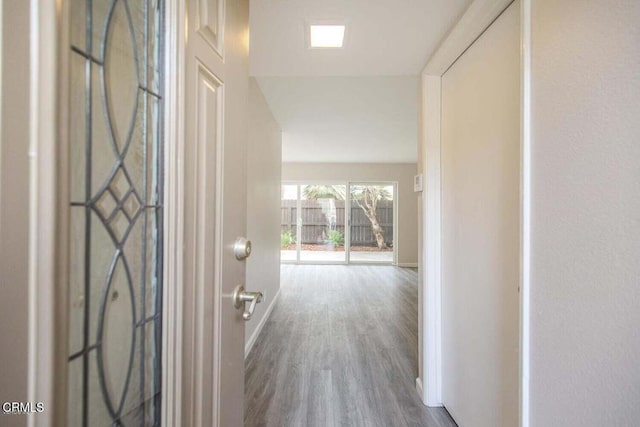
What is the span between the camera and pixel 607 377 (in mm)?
629

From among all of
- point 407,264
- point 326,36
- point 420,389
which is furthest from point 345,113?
point 407,264

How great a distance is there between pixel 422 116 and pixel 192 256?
1615 millimetres

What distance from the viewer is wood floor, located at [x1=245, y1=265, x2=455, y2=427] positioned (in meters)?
1.58

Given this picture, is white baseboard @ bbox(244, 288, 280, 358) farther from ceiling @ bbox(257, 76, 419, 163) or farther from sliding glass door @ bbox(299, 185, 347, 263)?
sliding glass door @ bbox(299, 185, 347, 263)

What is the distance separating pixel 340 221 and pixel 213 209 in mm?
5683

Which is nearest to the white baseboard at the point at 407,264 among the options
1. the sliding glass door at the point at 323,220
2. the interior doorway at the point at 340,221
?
the interior doorway at the point at 340,221

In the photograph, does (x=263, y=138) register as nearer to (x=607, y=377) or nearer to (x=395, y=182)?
(x=607, y=377)

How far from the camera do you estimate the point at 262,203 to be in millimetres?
2830

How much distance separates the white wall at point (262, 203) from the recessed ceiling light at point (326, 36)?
988 mm

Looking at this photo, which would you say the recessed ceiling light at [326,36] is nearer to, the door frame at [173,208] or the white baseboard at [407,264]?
the door frame at [173,208]

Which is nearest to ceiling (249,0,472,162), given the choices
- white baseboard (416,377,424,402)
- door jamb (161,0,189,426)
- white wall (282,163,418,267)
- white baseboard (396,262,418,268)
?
door jamb (161,0,189,426)

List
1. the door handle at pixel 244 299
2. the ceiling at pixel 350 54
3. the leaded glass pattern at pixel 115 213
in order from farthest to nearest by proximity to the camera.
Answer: the ceiling at pixel 350 54 < the door handle at pixel 244 299 < the leaded glass pattern at pixel 115 213

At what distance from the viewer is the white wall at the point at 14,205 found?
310mm

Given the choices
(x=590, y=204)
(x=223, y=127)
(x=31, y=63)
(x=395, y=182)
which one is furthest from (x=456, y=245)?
(x=395, y=182)
